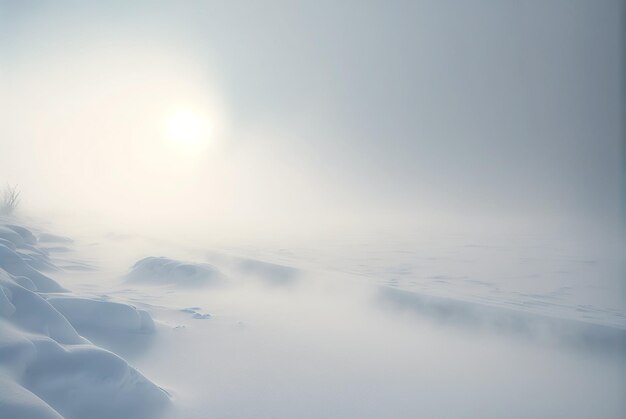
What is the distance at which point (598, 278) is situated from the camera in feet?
26.9

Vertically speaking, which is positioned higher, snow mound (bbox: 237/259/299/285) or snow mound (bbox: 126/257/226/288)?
snow mound (bbox: 237/259/299/285)

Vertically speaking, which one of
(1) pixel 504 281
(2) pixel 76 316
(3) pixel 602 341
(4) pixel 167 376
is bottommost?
(4) pixel 167 376

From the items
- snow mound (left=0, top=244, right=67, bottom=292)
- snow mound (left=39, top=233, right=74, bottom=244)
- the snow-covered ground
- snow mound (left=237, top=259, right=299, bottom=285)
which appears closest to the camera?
the snow-covered ground

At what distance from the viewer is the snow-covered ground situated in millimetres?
2268

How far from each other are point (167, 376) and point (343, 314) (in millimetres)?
3158

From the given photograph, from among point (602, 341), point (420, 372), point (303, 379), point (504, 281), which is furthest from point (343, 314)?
point (504, 281)

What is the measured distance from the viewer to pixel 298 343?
13.4ft

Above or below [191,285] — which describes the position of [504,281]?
above

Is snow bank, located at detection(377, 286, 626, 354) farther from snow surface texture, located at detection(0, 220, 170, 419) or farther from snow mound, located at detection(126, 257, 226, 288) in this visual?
snow surface texture, located at detection(0, 220, 170, 419)

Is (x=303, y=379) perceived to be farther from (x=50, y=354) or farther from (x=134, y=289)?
(x=134, y=289)

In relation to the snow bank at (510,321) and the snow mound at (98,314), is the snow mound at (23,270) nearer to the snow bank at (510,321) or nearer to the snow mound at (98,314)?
the snow mound at (98,314)

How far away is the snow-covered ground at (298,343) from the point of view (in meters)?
2.27

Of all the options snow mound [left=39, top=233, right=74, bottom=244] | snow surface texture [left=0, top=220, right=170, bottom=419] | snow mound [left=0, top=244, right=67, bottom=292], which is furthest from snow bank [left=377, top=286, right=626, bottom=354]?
snow mound [left=39, top=233, right=74, bottom=244]

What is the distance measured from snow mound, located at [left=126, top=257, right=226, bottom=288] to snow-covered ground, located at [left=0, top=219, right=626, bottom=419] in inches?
Answer: 1.4
